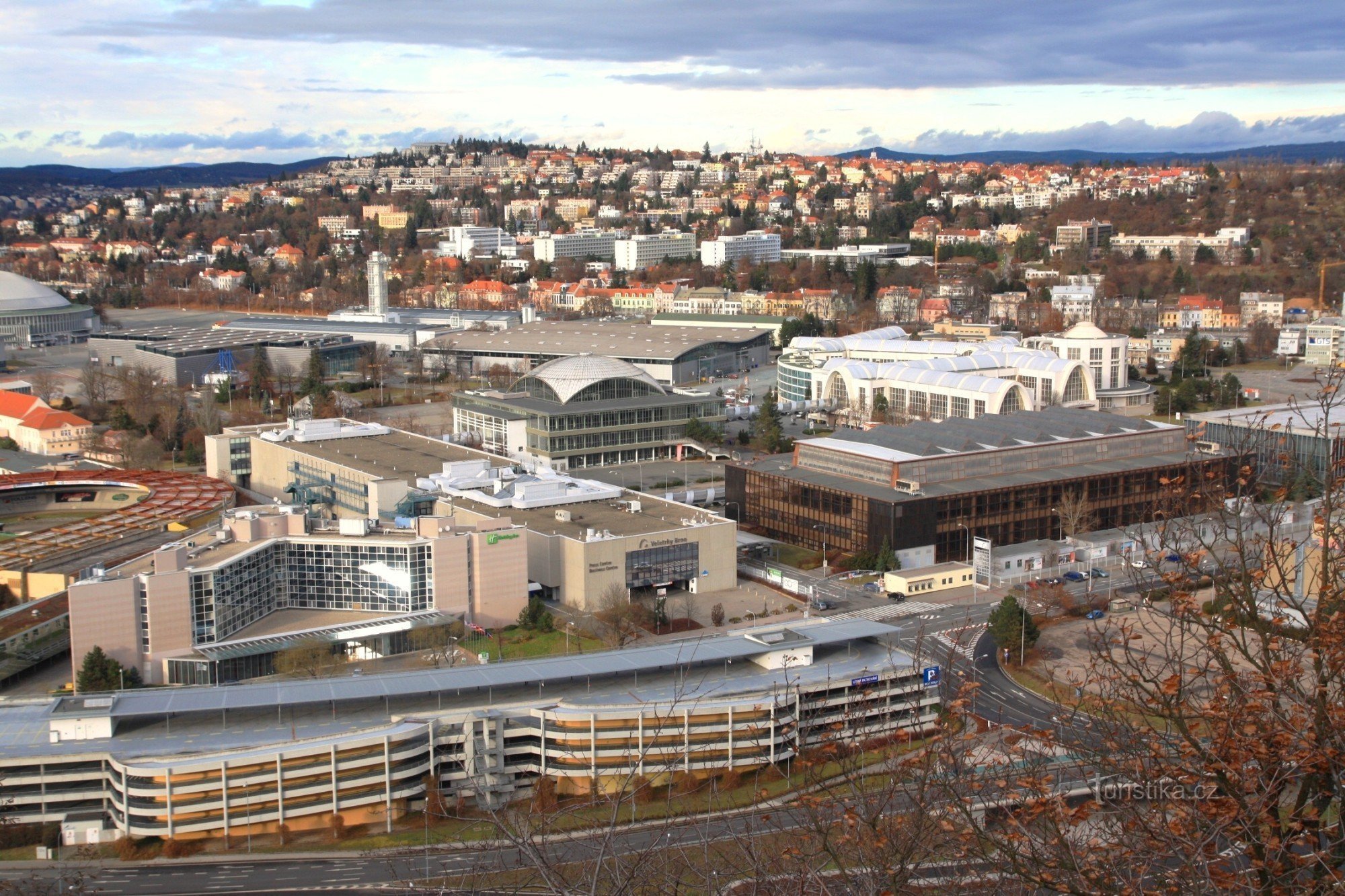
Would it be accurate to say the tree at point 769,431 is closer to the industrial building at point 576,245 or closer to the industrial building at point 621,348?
the industrial building at point 621,348

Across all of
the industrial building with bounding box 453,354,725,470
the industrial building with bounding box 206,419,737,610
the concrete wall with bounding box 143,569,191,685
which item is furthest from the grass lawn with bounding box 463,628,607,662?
the industrial building with bounding box 453,354,725,470

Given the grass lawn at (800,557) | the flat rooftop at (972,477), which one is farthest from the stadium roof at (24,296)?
the grass lawn at (800,557)

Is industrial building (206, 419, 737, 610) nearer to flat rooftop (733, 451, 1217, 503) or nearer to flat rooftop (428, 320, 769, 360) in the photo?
flat rooftop (733, 451, 1217, 503)

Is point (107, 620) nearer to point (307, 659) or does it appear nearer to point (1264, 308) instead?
point (307, 659)

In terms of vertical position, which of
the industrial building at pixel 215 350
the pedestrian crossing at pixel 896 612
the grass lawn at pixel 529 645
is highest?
the industrial building at pixel 215 350

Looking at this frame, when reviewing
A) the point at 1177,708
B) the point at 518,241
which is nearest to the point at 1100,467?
the point at 1177,708
